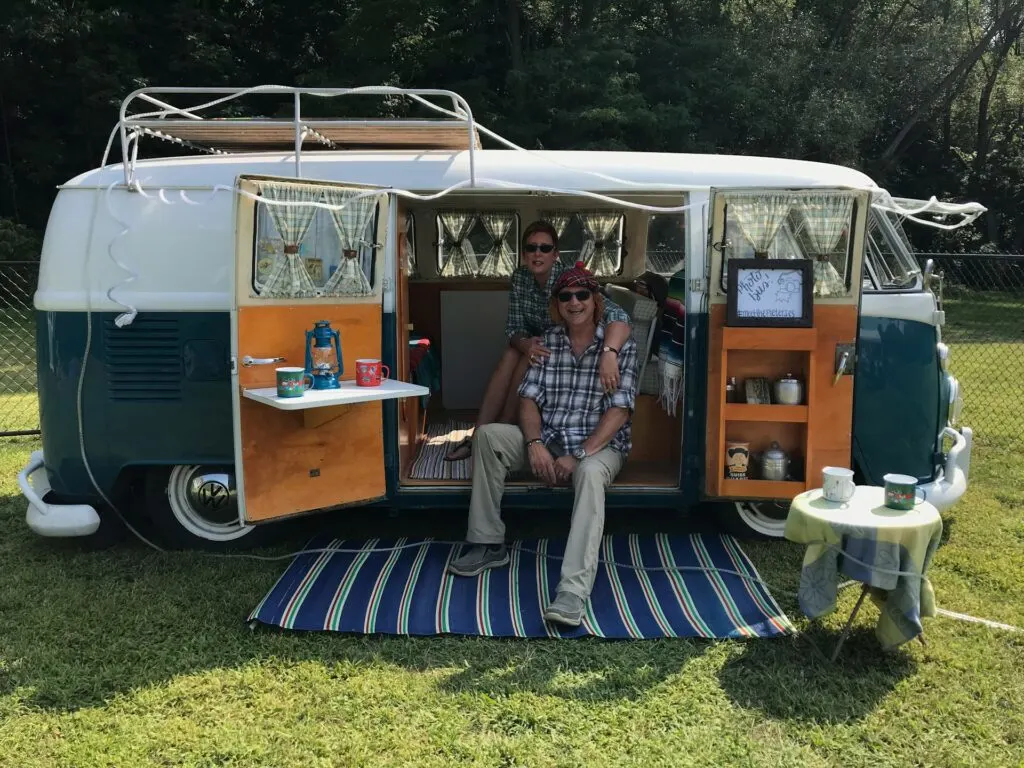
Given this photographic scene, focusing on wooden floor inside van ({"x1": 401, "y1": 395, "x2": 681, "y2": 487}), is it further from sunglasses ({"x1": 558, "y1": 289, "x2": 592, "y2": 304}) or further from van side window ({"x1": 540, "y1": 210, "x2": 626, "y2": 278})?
van side window ({"x1": 540, "y1": 210, "x2": 626, "y2": 278})

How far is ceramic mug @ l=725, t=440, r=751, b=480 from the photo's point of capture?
425 cm

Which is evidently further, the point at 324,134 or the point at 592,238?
the point at 592,238

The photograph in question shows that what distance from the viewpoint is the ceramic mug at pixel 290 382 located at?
3.71 meters

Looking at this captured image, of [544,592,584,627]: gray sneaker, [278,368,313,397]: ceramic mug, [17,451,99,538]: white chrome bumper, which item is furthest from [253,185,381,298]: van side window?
[544,592,584,627]: gray sneaker

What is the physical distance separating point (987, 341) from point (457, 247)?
9539 mm

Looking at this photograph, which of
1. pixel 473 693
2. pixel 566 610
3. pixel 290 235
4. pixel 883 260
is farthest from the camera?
pixel 883 260

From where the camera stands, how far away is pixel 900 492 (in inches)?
135

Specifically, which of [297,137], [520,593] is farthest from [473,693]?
[297,137]

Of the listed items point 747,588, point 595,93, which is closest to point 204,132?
point 747,588

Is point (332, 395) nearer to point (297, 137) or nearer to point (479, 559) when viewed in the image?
point (479, 559)

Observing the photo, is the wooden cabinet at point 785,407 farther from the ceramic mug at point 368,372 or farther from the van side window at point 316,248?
the van side window at point 316,248

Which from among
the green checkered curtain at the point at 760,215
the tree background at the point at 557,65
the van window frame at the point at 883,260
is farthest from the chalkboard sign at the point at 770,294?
the tree background at the point at 557,65

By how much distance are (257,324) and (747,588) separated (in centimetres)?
268

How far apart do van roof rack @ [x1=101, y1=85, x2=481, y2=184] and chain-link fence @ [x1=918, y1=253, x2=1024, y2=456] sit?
105 inches
